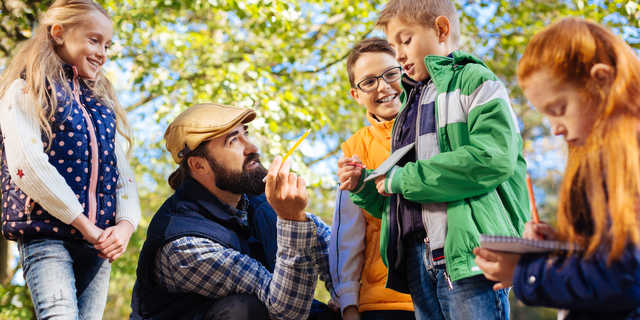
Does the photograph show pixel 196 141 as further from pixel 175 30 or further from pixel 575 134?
pixel 175 30

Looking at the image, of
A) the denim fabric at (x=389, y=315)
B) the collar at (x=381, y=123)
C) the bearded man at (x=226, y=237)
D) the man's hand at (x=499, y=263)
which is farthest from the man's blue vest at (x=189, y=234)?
the man's hand at (x=499, y=263)

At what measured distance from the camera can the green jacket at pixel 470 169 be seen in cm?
209

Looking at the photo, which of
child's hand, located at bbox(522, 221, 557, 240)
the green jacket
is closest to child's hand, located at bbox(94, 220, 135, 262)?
the green jacket

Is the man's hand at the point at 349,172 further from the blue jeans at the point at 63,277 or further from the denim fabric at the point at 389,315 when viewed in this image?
the blue jeans at the point at 63,277

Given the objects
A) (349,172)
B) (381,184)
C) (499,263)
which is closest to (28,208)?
(349,172)

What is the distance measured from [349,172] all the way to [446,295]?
587 mm

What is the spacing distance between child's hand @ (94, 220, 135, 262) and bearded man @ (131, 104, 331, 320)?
12 centimetres

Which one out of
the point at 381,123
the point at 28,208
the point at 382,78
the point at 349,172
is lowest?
the point at 28,208

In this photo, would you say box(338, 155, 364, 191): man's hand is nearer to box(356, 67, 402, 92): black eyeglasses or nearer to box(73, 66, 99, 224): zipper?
box(356, 67, 402, 92): black eyeglasses

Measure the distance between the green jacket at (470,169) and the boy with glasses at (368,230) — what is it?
39 cm

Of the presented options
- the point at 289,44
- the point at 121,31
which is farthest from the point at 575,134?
the point at 289,44

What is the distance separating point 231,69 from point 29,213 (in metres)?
4.43

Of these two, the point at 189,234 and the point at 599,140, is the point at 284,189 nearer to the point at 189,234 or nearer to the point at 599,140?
the point at 189,234

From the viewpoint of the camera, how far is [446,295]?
218 centimetres
